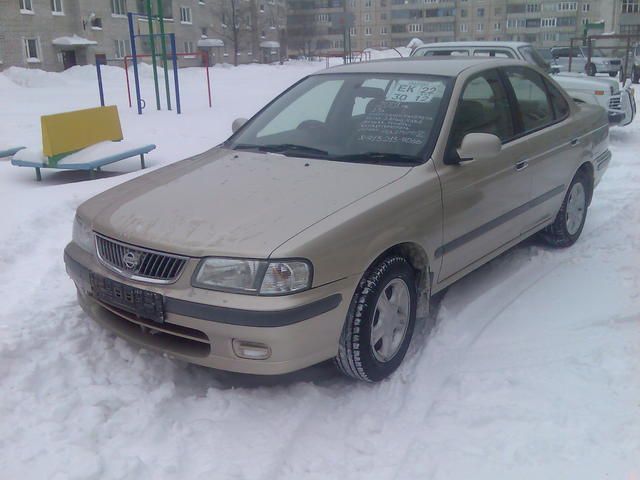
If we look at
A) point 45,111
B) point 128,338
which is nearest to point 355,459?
point 128,338

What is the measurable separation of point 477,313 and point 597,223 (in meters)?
2.62

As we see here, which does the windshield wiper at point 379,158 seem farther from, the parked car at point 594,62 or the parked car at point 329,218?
the parked car at point 594,62

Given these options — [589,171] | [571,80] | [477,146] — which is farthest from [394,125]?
[571,80]

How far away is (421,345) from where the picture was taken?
13.0 feet

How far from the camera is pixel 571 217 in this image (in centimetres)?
555

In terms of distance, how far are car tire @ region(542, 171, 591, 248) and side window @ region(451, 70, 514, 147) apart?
3.85ft

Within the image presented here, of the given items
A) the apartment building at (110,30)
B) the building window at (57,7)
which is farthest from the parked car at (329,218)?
the building window at (57,7)

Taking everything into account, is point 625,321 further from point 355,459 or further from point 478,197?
point 355,459

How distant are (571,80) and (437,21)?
87.3 m

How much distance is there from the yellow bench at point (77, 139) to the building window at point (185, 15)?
44.2 m

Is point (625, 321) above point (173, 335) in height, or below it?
below

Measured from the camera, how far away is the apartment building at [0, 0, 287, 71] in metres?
36.0

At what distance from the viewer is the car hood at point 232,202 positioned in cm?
310

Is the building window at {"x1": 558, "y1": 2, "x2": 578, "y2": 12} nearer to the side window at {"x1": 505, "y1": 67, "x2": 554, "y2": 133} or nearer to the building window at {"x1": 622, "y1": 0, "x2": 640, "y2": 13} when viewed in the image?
the building window at {"x1": 622, "y1": 0, "x2": 640, "y2": 13}
